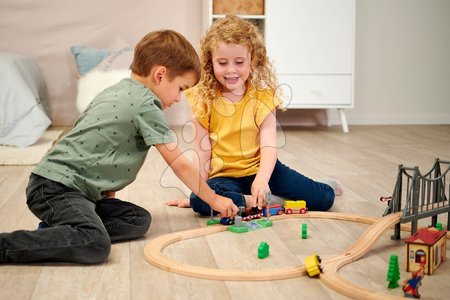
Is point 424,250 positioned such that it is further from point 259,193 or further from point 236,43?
point 236,43

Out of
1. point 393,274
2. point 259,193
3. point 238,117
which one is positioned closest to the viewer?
point 393,274

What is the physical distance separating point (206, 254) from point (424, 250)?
462 mm

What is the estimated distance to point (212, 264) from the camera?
1431 mm

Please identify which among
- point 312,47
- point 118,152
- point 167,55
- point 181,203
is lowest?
point 181,203

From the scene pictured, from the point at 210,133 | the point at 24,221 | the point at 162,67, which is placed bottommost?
the point at 24,221

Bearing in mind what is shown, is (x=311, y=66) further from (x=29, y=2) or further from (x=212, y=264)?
(x=212, y=264)

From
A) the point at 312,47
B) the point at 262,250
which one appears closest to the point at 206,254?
the point at 262,250

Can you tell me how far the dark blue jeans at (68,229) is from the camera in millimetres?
1402

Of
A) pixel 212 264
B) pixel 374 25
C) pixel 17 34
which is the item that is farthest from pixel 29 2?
pixel 212 264

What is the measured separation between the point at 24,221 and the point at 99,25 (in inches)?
96.4

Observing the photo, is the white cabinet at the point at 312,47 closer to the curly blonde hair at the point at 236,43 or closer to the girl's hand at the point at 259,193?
the curly blonde hair at the point at 236,43

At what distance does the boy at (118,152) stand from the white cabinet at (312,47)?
7.08 feet

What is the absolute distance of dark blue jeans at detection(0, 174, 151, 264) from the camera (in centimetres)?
140

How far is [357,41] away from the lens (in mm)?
4242
